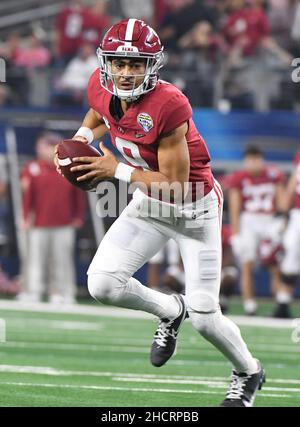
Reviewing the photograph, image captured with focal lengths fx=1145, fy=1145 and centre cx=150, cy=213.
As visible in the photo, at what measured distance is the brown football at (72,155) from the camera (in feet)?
17.3

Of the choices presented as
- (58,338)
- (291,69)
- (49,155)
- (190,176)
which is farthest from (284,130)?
(190,176)

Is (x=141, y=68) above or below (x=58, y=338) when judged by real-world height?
above

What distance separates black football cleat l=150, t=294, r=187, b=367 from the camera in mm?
5551

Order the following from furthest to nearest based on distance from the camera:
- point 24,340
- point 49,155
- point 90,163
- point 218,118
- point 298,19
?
point 298,19 → point 218,118 → point 49,155 → point 24,340 → point 90,163

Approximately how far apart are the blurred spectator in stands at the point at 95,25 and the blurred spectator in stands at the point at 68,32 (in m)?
0.06

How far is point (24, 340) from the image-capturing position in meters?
8.41

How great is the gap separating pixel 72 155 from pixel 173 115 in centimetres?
51

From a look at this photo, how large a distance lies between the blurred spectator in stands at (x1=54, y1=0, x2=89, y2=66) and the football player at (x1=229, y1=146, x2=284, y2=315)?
3332 mm

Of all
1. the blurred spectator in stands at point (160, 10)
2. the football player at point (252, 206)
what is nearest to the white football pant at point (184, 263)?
the football player at point (252, 206)

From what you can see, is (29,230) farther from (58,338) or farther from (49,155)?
(58,338)

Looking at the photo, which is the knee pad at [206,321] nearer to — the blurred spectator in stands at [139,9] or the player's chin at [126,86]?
the player's chin at [126,86]

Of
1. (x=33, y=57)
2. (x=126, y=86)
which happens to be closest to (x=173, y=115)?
(x=126, y=86)

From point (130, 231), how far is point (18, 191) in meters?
7.50

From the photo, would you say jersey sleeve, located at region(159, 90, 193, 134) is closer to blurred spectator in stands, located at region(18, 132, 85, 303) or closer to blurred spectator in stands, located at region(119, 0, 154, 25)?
blurred spectator in stands, located at region(18, 132, 85, 303)
